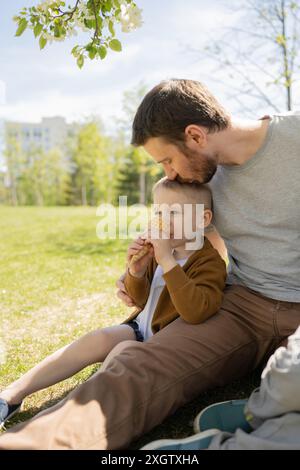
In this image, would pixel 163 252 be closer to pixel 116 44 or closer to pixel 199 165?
pixel 199 165

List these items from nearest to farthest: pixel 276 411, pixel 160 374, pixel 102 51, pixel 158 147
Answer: pixel 276 411
pixel 160 374
pixel 158 147
pixel 102 51

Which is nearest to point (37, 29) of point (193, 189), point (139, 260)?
point (193, 189)

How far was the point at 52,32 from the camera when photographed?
294 cm

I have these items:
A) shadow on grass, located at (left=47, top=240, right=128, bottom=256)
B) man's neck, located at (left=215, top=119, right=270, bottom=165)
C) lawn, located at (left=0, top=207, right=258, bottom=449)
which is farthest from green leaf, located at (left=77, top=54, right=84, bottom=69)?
shadow on grass, located at (left=47, top=240, right=128, bottom=256)

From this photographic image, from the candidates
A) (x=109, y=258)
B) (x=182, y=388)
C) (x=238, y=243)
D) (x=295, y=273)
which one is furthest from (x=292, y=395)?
(x=109, y=258)

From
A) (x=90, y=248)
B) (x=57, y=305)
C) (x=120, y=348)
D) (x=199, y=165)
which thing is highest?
(x=199, y=165)

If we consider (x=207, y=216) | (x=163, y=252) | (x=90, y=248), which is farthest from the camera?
(x=90, y=248)

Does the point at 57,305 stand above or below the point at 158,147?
below

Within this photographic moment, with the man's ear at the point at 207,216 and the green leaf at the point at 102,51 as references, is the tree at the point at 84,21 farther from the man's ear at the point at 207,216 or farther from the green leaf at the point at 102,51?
the man's ear at the point at 207,216

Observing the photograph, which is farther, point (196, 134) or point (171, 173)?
point (171, 173)

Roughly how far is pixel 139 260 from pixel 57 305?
7.20 feet

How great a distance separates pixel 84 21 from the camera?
2.94m

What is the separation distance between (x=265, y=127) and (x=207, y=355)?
4.14ft
